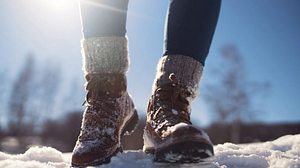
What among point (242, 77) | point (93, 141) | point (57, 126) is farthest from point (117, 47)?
point (57, 126)

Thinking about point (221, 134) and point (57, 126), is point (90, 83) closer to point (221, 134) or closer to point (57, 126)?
point (221, 134)

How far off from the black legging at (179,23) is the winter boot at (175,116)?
0.05 metres

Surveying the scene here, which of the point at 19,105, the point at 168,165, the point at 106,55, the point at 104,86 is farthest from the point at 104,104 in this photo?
the point at 19,105

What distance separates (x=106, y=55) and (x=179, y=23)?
1.03 feet

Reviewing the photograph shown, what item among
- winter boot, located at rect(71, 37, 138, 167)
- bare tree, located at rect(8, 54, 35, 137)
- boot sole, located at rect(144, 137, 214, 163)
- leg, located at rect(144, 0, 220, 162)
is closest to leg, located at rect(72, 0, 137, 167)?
winter boot, located at rect(71, 37, 138, 167)

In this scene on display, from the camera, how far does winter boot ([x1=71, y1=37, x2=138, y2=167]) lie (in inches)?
53.0

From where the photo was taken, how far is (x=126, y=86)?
156 cm

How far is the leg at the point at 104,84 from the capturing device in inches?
53.7

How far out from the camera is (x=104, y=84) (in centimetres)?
150

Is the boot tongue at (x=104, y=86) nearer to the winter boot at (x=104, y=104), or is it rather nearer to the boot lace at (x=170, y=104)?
the winter boot at (x=104, y=104)

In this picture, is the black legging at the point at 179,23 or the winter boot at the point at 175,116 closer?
the winter boot at the point at 175,116

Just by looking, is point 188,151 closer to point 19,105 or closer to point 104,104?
point 104,104

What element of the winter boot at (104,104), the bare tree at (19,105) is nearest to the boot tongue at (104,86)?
the winter boot at (104,104)

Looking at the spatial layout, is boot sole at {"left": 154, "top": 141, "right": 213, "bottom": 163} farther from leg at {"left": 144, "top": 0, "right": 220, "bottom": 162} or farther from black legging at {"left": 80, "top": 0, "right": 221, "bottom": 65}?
black legging at {"left": 80, "top": 0, "right": 221, "bottom": 65}
